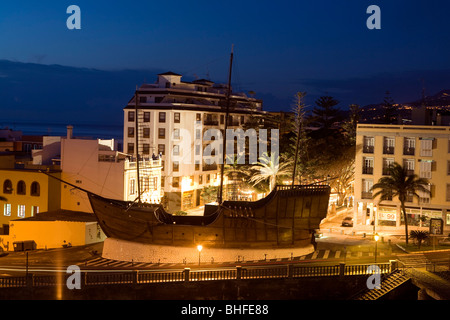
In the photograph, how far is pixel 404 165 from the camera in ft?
134

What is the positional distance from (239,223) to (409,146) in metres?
15.3

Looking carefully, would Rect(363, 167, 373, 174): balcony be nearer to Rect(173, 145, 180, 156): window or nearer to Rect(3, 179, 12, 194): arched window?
A: Rect(173, 145, 180, 156): window

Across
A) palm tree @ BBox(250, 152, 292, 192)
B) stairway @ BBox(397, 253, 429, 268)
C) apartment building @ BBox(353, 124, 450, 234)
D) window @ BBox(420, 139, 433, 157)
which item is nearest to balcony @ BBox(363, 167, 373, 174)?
apartment building @ BBox(353, 124, 450, 234)

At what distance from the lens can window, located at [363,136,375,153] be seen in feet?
138

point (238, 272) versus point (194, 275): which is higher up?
point (238, 272)

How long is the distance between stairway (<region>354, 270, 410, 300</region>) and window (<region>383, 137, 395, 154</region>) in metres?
15.1

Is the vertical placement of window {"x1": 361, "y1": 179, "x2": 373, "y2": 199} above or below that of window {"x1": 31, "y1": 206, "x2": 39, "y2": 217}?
above

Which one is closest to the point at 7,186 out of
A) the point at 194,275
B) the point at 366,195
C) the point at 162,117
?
the point at 162,117

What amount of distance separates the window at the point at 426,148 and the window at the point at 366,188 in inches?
151

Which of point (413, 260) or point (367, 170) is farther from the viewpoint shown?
point (367, 170)

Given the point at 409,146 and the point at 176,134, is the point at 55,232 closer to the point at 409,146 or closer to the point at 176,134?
the point at 176,134

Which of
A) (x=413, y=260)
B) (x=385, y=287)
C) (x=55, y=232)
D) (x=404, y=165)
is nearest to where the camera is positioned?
(x=385, y=287)

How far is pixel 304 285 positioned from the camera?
2728cm
